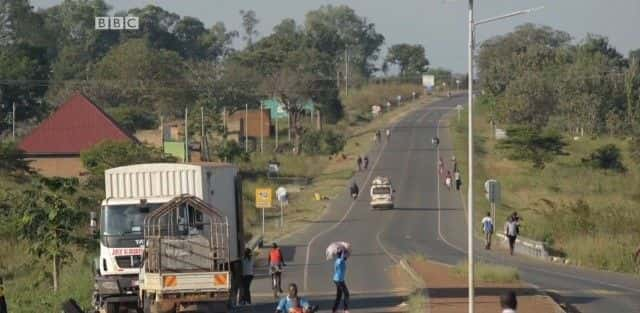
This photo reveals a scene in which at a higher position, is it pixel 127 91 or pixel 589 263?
pixel 127 91

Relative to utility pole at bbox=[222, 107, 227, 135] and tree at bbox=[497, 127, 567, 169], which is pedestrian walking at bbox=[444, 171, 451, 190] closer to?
tree at bbox=[497, 127, 567, 169]

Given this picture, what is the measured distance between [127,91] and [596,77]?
4848 centimetres

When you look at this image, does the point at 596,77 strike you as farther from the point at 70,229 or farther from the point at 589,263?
the point at 70,229

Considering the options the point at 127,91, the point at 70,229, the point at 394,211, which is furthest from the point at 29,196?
the point at 127,91

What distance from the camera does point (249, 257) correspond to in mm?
30266

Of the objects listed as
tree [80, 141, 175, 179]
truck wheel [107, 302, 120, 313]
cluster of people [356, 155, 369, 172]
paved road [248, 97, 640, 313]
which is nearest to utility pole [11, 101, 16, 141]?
cluster of people [356, 155, 369, 172]

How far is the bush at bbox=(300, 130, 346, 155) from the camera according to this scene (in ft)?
386

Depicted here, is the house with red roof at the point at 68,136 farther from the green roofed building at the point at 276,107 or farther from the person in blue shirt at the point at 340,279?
the person in blue shirt at the point at 340,279

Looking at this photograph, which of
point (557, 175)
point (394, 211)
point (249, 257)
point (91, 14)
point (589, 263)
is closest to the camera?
point (249, 257)

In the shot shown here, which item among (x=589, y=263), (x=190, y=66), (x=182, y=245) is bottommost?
(x=589, y=263)

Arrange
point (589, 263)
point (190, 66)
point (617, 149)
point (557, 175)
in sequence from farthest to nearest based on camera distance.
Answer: point (190, 66) < point (617, 149) < point (557, 175) < point (589, 263)

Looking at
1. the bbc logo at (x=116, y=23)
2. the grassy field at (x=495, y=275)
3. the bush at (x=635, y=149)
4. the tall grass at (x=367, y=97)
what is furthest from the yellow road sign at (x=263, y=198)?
the bbc logo at (x=116, y=23)

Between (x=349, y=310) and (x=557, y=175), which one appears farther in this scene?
(x=557, y=175)

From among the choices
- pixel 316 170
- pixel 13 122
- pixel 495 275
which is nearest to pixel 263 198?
pixel 495 275
